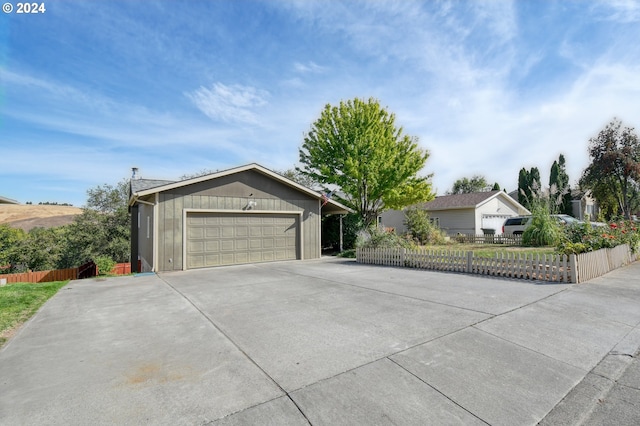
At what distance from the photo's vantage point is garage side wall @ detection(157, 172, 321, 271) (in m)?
10.7

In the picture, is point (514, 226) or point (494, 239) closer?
point (494, 239)

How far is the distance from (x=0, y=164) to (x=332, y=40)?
18465 mm

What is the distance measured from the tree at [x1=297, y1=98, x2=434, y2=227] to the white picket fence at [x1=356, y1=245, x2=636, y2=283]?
237 inches

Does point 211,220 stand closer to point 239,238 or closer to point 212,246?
point 212,246

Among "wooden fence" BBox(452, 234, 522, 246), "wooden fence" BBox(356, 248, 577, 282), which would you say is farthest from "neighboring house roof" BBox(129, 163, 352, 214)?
"wooden fence" BBox(452, 234, 522, 246)

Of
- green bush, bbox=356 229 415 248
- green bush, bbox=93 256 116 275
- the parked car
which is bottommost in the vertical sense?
green bush, bbox=93 256 116 275

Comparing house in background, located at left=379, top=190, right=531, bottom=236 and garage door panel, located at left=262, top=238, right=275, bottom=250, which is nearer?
garage door panel, located at left=262, top=238, right=275, bottom=250

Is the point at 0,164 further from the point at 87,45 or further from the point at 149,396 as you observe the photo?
the point at 149,396

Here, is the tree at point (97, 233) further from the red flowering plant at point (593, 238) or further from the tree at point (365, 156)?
the red flowering plant at point (593, 238)

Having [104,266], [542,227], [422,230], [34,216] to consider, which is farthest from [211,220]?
[34,216]

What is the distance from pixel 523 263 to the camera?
809 centimetres

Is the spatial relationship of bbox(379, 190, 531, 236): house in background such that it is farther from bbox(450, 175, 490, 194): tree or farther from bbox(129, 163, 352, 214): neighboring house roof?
bbox(450, 175, 490, 194): tree

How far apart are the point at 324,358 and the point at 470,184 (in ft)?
186

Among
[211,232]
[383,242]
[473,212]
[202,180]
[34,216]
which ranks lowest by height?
[383,242]
